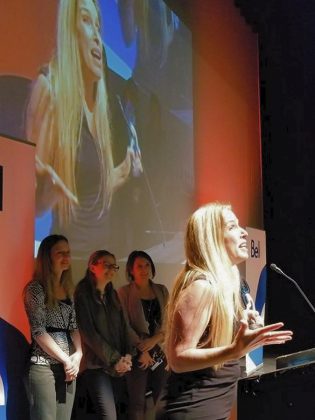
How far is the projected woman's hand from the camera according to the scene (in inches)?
125

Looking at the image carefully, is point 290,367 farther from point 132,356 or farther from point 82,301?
point 132,356

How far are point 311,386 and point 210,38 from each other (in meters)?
4.73

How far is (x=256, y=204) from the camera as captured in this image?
6.98 metres

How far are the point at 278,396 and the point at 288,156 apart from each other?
5.56m

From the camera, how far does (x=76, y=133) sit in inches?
141

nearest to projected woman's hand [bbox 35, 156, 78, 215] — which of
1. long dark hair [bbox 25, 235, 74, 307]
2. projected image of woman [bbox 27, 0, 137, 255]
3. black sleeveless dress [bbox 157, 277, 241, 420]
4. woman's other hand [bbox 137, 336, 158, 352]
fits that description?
projected image of woman [bbox 27, 0, 137, 255]

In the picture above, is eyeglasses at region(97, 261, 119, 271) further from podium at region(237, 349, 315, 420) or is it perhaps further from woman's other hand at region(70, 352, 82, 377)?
podium at region(237, 349, 315, 420)

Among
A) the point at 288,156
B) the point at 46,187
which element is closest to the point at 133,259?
the point at 46,187

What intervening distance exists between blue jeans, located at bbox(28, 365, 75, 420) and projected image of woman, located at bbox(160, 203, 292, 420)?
128 cm

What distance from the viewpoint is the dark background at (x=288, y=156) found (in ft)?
22.2

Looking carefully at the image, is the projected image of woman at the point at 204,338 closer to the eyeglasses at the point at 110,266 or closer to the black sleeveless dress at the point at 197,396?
the black sleeveless dress at the point at 197,396

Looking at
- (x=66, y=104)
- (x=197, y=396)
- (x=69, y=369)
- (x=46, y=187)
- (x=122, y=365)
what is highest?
(x=66, y=104)

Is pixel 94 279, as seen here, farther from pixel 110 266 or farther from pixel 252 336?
pixel 252 336

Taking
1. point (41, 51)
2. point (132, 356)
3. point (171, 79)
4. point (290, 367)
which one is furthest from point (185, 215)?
point (290, 367)
